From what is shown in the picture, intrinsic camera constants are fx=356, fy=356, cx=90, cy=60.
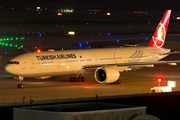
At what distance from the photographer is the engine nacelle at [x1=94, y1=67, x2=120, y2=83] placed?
3666 cm

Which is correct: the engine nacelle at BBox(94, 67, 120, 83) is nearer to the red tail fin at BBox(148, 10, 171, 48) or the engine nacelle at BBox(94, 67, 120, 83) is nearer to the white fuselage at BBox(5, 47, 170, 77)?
the white fuselage at BBox(5, 47, 170, 77)

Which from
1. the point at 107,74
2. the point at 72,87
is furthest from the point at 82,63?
the point at 72,87

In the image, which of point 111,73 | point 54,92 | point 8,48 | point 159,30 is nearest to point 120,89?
point 111,73

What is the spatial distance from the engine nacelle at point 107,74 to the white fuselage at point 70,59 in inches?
80.4

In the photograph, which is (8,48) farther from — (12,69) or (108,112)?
(108,112)

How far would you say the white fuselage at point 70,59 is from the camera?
35781 millimetres

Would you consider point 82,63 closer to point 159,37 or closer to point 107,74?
point 107,74

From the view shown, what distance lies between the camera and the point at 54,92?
32594mm

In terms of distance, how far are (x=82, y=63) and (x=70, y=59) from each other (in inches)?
64.7

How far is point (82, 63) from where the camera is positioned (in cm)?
3938

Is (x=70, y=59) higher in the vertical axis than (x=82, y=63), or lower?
higher

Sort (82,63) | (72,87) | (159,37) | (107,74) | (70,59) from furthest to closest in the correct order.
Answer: (159,37) → (82,63) → (70,59) → (107,74) → (72,87)

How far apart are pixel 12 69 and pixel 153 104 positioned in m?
15.8

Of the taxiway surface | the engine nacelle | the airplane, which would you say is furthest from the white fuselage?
the engine nacelle
